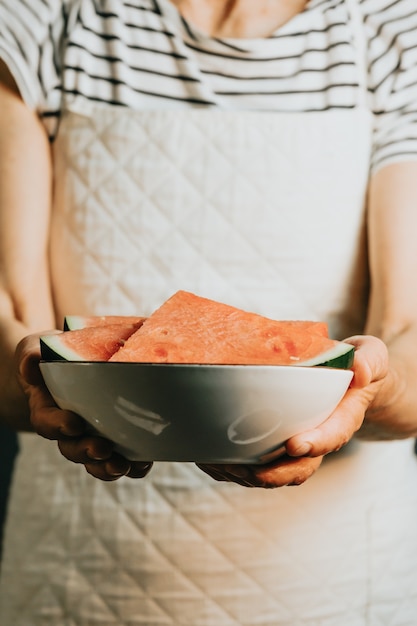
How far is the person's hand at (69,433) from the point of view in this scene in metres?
0.67

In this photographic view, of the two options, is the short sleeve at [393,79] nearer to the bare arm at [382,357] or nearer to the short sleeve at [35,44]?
the bare arm at [382,357]

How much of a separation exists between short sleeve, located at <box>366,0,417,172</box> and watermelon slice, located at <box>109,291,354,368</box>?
502 mm

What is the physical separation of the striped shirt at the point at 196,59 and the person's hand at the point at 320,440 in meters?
0.49

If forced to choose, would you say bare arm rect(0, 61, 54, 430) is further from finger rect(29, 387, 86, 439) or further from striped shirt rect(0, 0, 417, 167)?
finger rect(29, 387, 86, 439)

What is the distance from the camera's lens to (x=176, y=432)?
2.05ft

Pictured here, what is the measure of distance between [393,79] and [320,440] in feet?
2.27

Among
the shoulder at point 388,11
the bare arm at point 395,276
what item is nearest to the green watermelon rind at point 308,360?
the bare arm at point 395,276

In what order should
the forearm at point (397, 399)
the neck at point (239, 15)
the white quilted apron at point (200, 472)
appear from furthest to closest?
the neck at point (239, 15), the white quilted apron at point (200, 472), the forearm at point (397, 399)

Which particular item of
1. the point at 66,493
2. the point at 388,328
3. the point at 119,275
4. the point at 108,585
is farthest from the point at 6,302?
the point at 388,328

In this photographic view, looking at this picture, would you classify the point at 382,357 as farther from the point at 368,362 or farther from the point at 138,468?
the point at 138,468

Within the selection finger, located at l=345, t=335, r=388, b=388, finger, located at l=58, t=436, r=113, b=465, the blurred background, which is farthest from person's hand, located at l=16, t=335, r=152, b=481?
the blurred background

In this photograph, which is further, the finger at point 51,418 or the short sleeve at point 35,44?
the short sleeve at point 35,44

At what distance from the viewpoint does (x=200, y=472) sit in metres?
1.11

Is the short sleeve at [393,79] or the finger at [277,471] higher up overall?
the short sleeve at [393,79]
